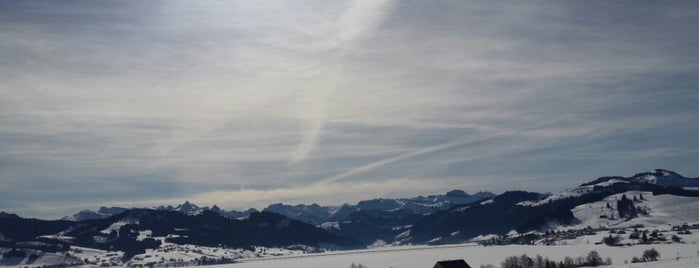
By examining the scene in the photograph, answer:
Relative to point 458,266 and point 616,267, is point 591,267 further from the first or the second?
point 458,266

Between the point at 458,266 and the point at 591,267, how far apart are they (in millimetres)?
45612

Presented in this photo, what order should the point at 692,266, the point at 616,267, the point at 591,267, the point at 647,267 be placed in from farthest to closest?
the point at 591,267
the point at 616,267
the point at 647,267
the point at 692,266

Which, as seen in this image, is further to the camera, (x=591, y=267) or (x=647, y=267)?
(x=591, y=267)

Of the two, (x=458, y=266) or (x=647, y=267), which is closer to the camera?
(x=647, y=267)

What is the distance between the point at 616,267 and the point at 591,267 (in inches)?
762

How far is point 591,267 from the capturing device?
187 m

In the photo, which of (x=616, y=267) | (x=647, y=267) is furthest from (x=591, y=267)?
(x=647, y=267)

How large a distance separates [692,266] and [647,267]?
17.9m

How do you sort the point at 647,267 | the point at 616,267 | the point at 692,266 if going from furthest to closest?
the point at 616,267
the point at 647,267
the point at 692,266

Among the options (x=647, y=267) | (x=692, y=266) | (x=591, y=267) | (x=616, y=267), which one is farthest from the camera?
(x=591, y=267)

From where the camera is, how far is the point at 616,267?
6619 inches


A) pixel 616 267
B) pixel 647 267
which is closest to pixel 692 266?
pixel 647 267

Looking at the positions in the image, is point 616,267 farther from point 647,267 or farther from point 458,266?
point 458,266

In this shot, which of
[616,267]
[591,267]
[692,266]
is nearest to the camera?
[692,266]
